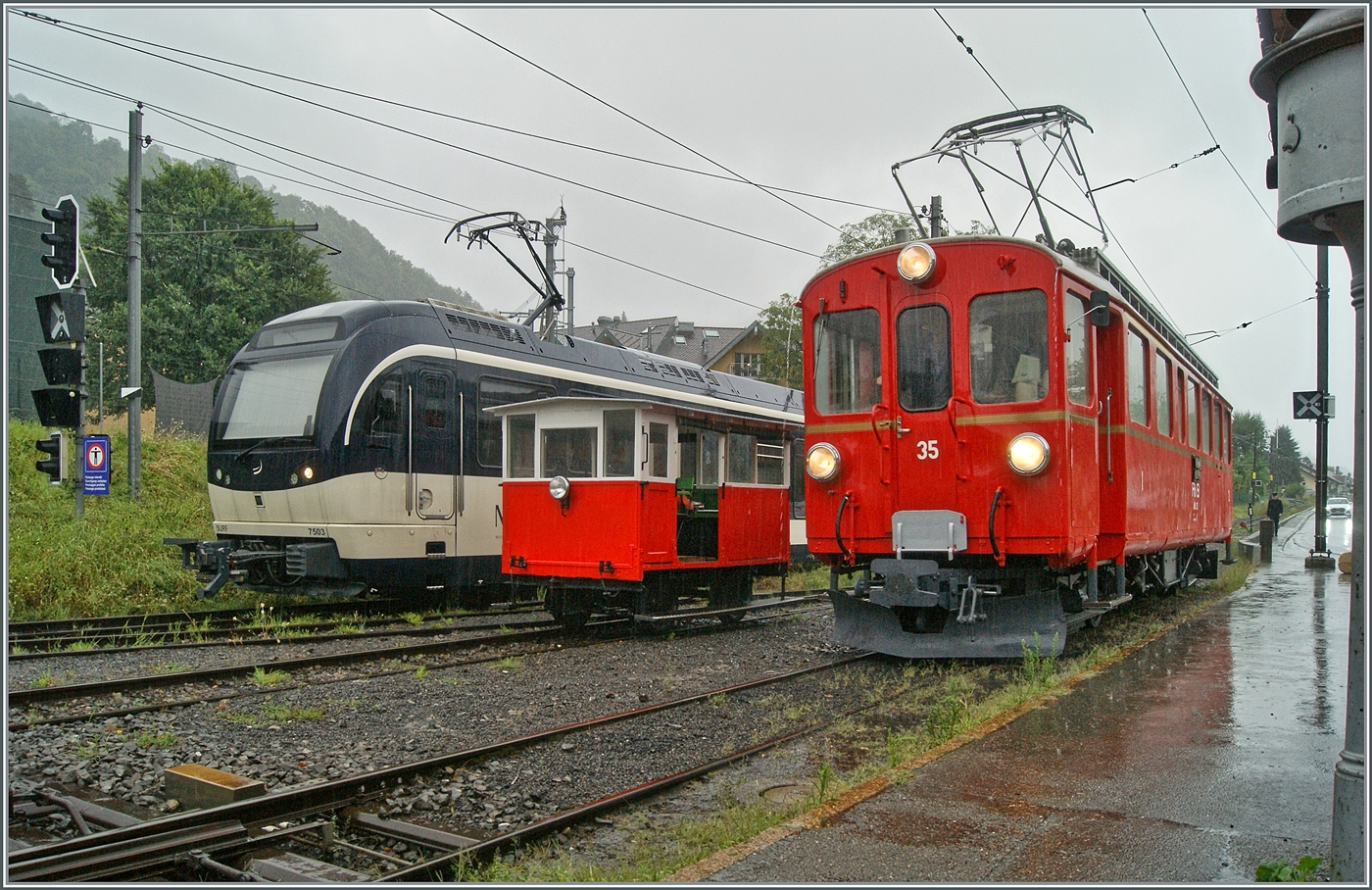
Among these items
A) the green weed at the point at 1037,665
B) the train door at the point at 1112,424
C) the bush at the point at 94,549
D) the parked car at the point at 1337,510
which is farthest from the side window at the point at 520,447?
the parked car at the point at 1337,510

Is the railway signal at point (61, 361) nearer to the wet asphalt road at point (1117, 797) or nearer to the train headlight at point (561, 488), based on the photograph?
the train headlight at point (561, 488)

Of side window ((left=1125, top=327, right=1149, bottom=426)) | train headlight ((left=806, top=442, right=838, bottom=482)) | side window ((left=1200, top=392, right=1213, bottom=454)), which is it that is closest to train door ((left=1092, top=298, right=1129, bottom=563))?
side window ((left=1125, top=327, right=1149, bottom=426))

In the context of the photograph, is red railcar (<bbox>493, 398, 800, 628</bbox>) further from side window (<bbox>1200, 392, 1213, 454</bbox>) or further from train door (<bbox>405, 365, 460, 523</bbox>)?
side window (<bbox>1200, 392, 1213, 454</bbox>)

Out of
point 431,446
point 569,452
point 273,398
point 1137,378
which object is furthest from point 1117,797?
point 273,398

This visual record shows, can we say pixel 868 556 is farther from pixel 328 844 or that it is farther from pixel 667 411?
pixel 328 844

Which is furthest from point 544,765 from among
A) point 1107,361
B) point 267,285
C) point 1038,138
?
point 267,285

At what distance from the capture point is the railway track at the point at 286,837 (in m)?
4.06

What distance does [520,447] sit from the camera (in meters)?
11.9

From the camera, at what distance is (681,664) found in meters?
9.59

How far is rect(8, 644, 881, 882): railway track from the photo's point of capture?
13.3 ft

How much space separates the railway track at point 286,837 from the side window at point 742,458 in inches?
273

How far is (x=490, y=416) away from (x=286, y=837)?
29.4 feet

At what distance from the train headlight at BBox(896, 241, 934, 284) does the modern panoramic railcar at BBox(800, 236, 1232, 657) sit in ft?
0.04

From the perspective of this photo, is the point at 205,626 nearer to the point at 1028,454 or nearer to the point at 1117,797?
the point at 1028,454
